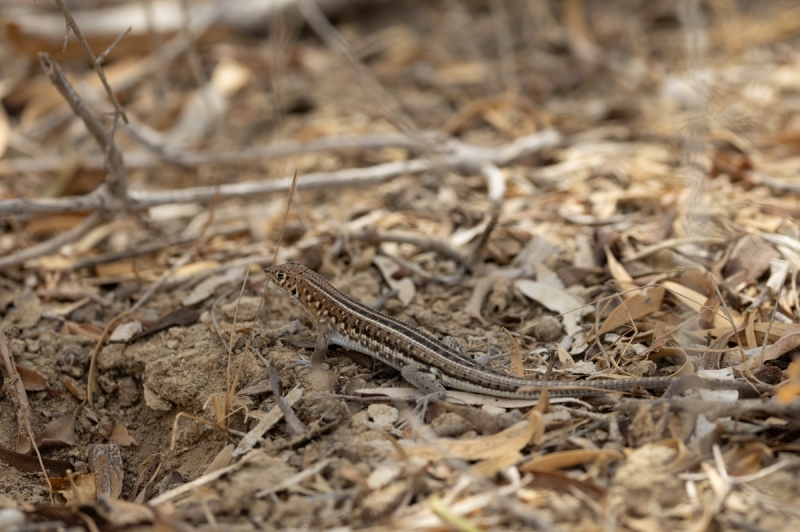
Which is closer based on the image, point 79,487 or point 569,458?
point 569,458

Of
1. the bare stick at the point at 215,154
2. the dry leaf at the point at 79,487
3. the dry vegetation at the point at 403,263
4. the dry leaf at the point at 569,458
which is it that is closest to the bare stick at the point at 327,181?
the dry vegetation at the point at 403,263

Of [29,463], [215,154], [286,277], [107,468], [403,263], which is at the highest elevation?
[215,154]

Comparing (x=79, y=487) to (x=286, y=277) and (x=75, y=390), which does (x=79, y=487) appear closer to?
(x=75, y=390)

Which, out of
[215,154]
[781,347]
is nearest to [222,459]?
[781,347]

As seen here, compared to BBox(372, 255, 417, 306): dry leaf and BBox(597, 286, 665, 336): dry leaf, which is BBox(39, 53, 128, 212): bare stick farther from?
BBox(597, 286, 665, 336): dry leaf

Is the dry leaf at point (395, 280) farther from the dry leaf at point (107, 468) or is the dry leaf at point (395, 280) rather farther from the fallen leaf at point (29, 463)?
the fallen leaf at point (29, 463)
